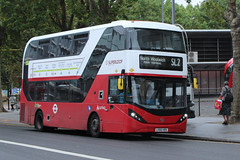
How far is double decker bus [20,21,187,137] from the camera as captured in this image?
51.4ft

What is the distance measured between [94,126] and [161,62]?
11.6 ft

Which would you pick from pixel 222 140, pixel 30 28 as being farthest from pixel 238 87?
pixel 30 28

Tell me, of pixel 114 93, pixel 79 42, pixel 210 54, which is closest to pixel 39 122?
pixel 79 42

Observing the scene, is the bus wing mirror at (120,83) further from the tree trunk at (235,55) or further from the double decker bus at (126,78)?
the tree trunk at (235,55)

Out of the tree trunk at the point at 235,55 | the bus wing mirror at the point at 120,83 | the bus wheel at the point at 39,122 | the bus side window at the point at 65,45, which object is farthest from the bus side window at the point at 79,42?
the tree trunk at the point at 235,55

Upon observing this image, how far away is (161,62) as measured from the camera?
1600cm

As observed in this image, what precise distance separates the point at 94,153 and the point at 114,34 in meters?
5.86

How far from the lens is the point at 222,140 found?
14.9m

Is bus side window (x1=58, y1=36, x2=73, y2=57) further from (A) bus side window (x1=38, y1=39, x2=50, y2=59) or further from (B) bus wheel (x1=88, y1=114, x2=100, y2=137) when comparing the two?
(B) bus wheel (x1=88, y1=114, x2=100, y2=137)

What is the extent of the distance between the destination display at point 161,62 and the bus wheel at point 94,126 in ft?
9.53

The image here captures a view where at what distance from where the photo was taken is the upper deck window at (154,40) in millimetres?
15766

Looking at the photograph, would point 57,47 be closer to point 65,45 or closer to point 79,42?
point 65,45

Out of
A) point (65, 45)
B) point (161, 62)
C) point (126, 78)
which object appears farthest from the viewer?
point (65, 45)

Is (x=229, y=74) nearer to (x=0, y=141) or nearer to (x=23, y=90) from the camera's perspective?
(x=23, y=90)
